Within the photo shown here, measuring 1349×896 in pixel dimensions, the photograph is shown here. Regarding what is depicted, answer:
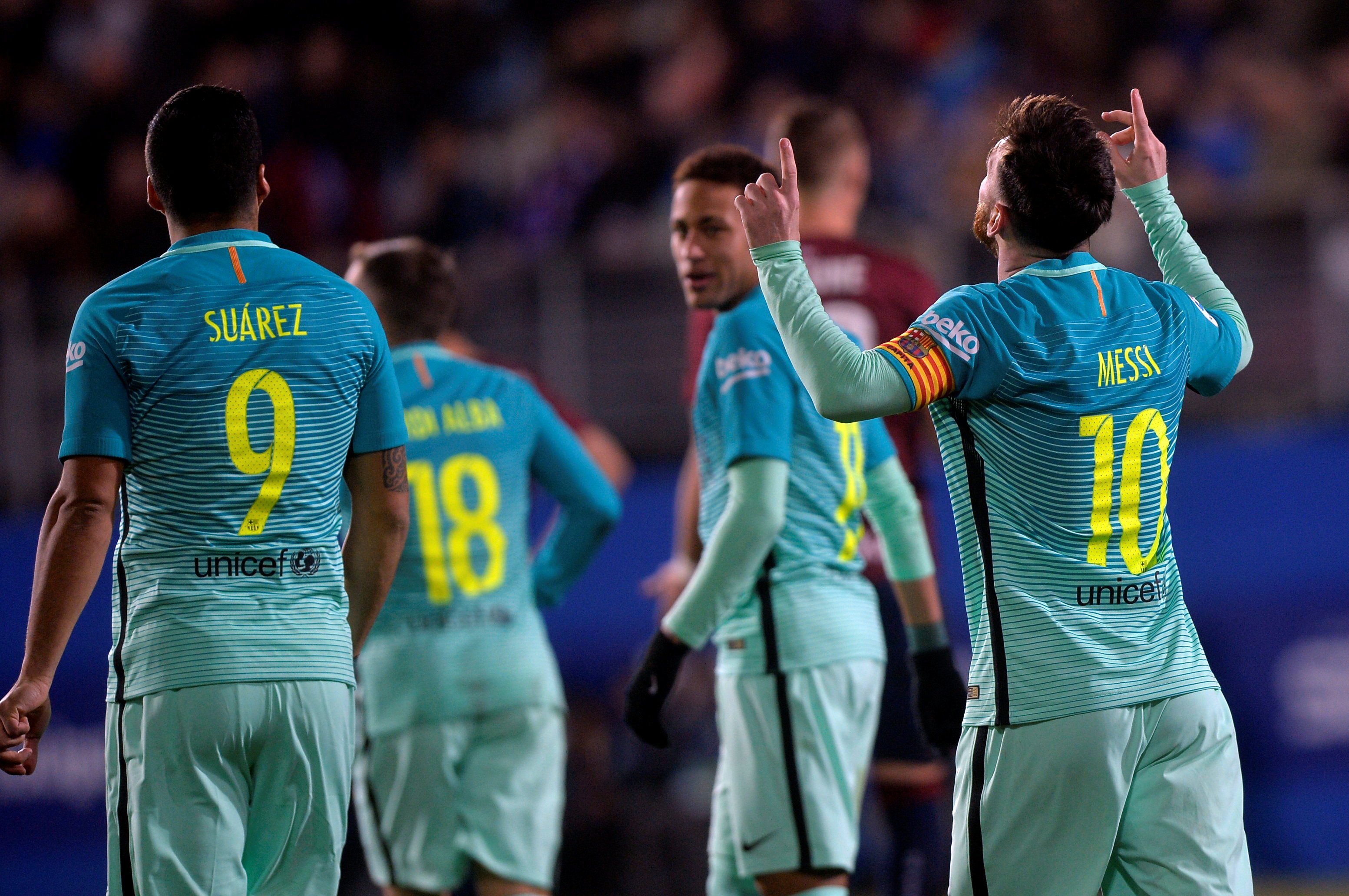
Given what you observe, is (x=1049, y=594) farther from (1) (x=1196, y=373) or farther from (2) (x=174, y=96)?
(2) (x=174, y=96)

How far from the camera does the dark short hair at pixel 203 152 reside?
319cm

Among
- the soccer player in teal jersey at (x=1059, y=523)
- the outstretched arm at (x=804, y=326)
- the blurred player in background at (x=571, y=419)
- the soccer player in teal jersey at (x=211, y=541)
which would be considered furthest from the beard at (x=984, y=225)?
the blurred player in background at (x=571, y=419)

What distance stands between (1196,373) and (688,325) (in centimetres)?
586

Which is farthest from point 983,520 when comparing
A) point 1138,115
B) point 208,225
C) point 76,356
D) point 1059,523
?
point 76,356

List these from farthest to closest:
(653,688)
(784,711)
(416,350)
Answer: (416,350) → (784,711) → (653,688)

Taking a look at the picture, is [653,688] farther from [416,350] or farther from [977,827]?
[416,350]

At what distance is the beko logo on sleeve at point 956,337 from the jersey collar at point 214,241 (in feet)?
4.63

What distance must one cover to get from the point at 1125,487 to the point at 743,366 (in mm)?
1371

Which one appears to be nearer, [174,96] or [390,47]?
[174,96]

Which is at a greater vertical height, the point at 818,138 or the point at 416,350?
the point at 818,138

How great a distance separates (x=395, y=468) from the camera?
350 centimetres

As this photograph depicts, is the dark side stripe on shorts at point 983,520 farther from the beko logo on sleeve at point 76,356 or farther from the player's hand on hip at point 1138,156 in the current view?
the beko logo on sleeve at point 76,356

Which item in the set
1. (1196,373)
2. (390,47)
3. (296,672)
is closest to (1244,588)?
(1196,373)

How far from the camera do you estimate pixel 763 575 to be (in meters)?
4.28
